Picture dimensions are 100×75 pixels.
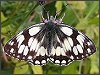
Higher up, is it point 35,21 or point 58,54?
point 35,21

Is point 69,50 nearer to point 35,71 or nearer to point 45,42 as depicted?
point 45,42

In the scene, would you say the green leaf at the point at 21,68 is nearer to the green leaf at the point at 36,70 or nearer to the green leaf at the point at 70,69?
the green leaf at the point at 36,70

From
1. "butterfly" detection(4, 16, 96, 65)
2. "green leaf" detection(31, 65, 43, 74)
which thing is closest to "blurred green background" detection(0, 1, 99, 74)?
"green leaf" detection(31, 65, 43, 74)

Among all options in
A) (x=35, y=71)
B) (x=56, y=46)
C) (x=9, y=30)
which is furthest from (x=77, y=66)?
(x=56, y=46)

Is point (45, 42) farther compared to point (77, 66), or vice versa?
point (77, 66)

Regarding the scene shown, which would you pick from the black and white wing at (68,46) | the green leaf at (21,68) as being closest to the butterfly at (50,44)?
the black and white wing at (68,46)

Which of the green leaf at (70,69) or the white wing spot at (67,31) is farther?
the green leaf at (70,69)
